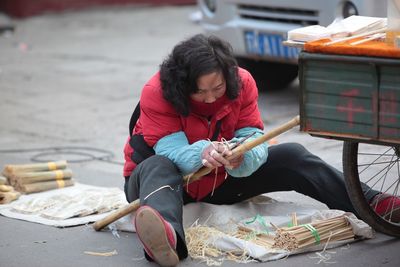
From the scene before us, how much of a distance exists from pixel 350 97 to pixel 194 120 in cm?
96

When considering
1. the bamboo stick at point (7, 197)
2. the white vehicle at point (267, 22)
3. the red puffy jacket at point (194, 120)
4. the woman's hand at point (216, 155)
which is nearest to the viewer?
the woman's hand at point (216, 155)

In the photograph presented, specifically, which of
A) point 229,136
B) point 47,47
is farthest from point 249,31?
point 47,47

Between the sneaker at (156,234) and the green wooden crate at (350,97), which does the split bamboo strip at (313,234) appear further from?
the green wooden crate at (350,97)

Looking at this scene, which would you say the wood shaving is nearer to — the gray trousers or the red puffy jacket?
the gray trousers

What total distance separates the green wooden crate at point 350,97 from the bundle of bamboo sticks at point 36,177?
2075mm

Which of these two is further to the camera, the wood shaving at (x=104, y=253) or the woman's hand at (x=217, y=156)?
the wood shaving at (x=104, y=253)

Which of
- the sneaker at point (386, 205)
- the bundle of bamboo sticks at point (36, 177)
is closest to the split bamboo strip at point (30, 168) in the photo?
the bundle of bamboo sticks at point (36, 177)

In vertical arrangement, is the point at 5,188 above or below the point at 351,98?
below

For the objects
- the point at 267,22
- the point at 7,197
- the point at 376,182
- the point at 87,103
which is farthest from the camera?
the point at 87,103

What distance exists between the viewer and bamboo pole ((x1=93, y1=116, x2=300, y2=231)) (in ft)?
12.0

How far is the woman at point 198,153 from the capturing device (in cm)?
383

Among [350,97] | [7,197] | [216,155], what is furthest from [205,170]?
[7,197]

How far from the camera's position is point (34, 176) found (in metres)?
5.09

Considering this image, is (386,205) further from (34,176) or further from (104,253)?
(34,176)
